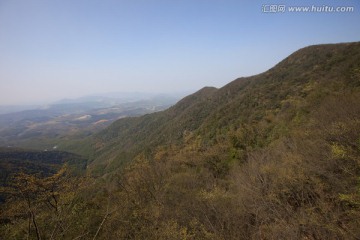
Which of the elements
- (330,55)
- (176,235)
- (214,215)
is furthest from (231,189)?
(330,55)

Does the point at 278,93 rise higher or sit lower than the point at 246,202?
higher

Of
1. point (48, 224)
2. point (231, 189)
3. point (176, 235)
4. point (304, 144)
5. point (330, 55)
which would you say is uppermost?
point (330, 55)

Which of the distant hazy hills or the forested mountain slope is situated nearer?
the forested mountain slope

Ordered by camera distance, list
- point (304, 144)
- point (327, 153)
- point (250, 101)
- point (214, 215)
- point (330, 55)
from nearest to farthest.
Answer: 1. point (327, 153)
2. point (214, 215)
3. point (304, 144)
4. point (250, 101)
5. point (330, 55)

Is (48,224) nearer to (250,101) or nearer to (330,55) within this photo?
(250,101)

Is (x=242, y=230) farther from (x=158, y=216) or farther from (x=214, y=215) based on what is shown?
(x=158, y=216)

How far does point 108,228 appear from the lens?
15422mm

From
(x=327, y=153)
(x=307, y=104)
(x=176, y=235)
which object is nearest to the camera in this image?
(x=176, y=235)

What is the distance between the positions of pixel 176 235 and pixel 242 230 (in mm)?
5037

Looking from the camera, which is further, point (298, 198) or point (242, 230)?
point (298, 198)

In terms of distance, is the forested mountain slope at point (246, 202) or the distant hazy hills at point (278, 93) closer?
the forested mountain slope at point (246, 202)

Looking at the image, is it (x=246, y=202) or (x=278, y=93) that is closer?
(x=246, y=202)

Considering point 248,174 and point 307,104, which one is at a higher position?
point 307,104

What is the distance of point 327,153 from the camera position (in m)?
16.3
